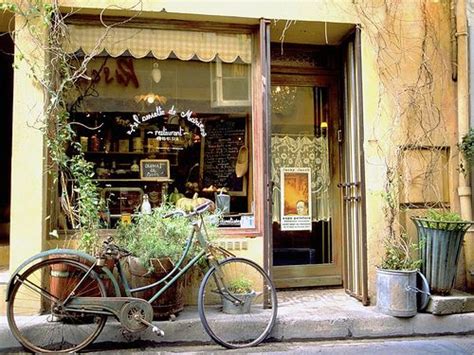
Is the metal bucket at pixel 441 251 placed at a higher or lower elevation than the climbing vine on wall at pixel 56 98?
lower

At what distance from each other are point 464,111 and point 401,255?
178cm

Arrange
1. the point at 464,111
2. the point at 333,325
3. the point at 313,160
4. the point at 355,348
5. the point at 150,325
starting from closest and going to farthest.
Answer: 1. the point at 150,325
2. the point at 355,348
3. the point at 333,325
4. the point at 464,111
5. the point at 313,160

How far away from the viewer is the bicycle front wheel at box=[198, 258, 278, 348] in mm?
4371

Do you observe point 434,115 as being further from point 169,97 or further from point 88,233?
point 88,233

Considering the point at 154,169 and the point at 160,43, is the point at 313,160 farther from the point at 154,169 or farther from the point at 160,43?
the point at 160,43

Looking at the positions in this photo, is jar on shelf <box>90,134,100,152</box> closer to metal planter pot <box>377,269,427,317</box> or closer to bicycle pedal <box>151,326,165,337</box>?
bicycle pedal <box>151,326,165,337</box>

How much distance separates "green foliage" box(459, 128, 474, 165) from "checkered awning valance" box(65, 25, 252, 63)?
8.29 ft

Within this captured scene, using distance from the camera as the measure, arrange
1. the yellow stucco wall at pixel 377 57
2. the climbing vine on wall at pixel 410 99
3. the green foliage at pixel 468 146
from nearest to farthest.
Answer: the yellow stucco wall at pixel 377 57, the green foliage at pixel 468 146, the climbing vine on wall at pixel 410 99

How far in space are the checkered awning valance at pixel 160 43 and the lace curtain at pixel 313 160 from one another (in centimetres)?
124

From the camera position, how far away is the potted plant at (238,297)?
15.0 ft

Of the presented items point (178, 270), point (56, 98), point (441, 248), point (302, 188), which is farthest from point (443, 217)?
point (56, 98)

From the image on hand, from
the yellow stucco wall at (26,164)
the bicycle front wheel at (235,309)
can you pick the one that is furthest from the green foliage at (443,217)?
the yellow stucco wall at (26,164)

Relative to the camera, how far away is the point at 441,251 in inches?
187

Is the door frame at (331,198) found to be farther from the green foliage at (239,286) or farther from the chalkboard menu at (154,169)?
the chalkboard menu at (154,169)
